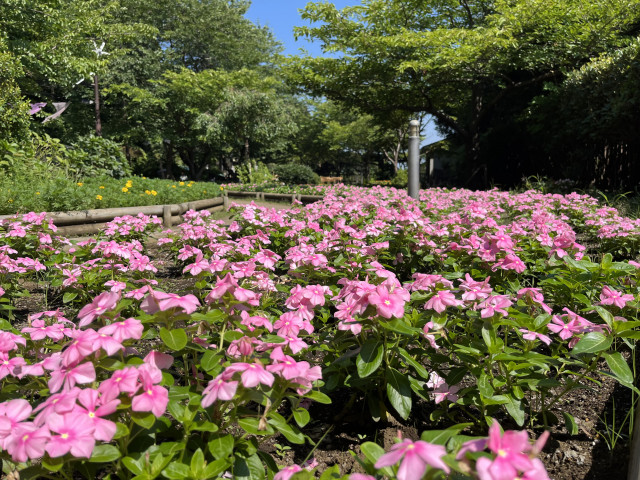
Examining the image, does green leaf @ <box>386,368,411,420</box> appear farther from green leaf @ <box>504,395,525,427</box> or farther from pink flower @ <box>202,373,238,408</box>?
pink flower @ <box>202,373,238,408</box>

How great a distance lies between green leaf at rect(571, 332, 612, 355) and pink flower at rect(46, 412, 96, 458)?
1314mm

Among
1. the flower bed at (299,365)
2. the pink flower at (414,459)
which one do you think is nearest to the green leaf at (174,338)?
the flower bed at (299,365)

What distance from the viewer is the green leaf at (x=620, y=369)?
128 cm

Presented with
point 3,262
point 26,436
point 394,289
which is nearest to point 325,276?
point 394,289

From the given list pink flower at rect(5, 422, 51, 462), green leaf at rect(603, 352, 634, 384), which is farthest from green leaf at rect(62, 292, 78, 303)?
green leaf at rect(603, 352, 634, 384)

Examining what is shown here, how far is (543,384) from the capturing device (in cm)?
139

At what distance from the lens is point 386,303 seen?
4.38ft

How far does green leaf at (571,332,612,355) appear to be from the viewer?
1.26 m

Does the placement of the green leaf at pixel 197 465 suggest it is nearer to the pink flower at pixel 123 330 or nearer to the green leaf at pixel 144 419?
the green leaf at pixel 144 419

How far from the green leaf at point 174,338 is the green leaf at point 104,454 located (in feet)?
0.90

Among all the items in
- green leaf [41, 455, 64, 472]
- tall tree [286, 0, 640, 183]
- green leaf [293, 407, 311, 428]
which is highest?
tall tree [286, 0, 640, 183]

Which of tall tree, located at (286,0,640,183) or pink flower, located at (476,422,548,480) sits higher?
tall tree, located at (286,0,640,183)

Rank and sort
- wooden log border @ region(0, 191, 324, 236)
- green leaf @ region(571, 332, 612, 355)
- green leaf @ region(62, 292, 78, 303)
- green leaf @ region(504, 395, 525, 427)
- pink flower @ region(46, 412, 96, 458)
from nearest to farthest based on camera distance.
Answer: pink flower @ region(46, 412, 96, 458) → green leaf @ region(571, 332, 612, 355) → green leaf @ region(504, 395, 525, 427) → green leaf @ region(62, 292, 78, 303) → wooden log border @ region(0, 191, 324, 236)

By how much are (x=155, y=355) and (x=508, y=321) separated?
3.86ft
